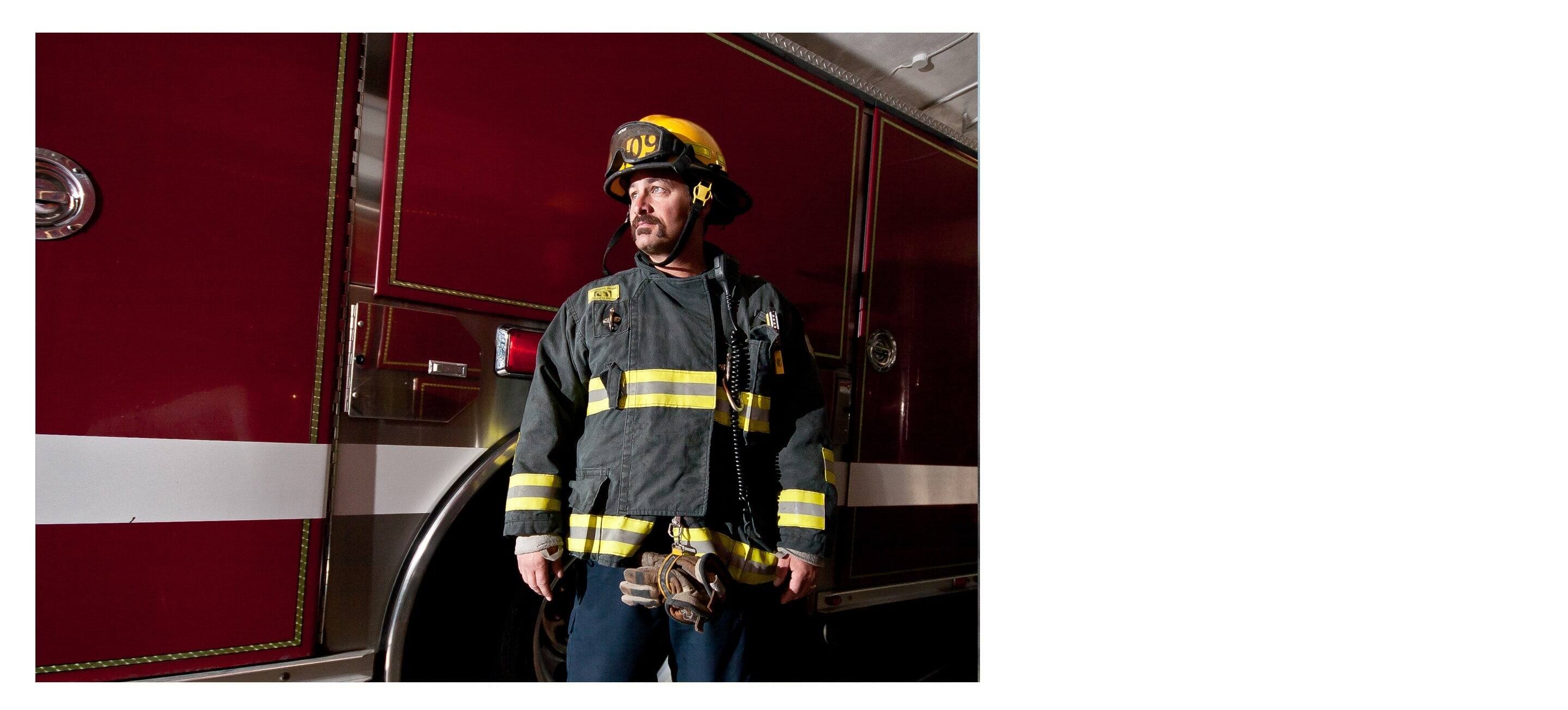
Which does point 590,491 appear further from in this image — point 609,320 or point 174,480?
point 174,480

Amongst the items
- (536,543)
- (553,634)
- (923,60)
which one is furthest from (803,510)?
(923,60)

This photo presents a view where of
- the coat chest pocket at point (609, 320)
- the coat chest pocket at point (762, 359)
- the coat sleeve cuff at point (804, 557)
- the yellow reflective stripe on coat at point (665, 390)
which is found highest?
the coat chest pocket at point (609, 320)

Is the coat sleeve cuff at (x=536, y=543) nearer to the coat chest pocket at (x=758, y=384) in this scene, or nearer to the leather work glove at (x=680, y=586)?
the leather work glove at (x=680, y=586)

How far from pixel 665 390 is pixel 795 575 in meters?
0.45

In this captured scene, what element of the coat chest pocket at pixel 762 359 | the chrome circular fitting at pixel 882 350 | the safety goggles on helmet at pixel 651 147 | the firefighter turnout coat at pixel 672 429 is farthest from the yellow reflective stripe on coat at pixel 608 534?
the chrome circular fitting at pixel 882 350

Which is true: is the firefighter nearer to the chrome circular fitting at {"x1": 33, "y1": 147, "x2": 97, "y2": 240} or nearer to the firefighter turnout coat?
the firefighter turnout coat

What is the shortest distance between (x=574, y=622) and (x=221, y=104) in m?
1.25

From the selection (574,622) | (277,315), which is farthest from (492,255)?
(574,622)

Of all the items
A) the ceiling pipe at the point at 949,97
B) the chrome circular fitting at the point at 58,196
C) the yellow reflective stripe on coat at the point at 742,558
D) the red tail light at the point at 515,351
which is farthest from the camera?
the ceiling pipe at the point at 949,97

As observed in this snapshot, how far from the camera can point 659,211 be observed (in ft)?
5.23

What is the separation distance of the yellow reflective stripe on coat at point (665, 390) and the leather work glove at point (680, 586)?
29 cm

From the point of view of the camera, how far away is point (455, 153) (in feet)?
5.74

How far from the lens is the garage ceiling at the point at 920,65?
6.64 ft

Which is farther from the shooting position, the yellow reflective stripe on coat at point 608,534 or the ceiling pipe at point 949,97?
the ceiling pipe at point 949,97
